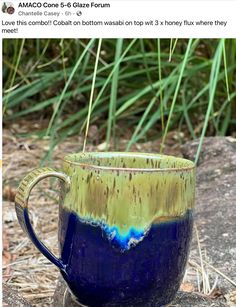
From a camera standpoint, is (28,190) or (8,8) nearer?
(28,190)

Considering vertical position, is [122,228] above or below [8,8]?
below

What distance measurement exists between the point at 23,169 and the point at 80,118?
0.22 meters

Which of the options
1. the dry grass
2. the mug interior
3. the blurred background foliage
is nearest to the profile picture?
the mug interior

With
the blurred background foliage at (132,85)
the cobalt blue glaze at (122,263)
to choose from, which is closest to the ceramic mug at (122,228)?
the cobalt blue glaze at (122,263)

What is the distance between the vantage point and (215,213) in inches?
34.3

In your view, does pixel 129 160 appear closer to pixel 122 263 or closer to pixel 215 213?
pixel 122 263

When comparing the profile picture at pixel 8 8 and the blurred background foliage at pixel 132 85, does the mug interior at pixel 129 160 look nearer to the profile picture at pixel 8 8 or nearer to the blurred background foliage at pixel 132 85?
the profile picture at pixel 8 8

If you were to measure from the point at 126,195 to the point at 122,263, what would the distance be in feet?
0.17

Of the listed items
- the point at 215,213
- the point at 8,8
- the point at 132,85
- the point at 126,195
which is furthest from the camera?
the point at 132,85

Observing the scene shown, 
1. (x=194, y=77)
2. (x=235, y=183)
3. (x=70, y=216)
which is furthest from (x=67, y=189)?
(x=194, y=77)

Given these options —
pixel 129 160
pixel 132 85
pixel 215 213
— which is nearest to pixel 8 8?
pixel 129 160

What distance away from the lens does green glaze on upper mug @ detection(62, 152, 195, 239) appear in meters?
0.52

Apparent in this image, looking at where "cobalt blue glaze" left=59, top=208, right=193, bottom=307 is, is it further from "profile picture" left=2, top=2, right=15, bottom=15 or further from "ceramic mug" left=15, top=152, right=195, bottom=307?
"profile picture" left=2, top=2, right=15, bottom=15

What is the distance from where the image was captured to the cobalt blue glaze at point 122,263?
53 cm
